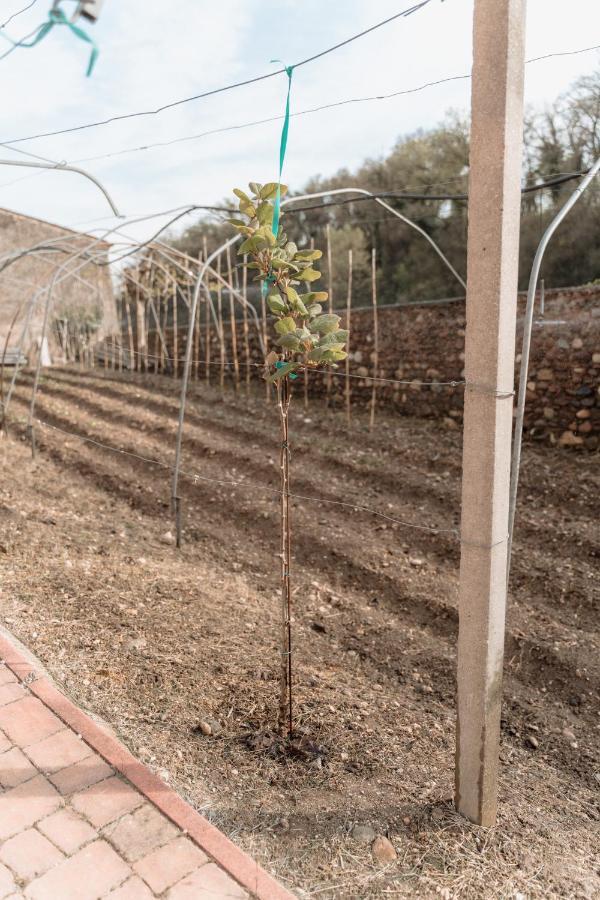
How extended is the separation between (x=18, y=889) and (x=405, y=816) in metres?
1.14

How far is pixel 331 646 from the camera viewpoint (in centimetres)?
339

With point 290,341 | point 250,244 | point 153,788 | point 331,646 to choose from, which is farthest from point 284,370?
point 331,646

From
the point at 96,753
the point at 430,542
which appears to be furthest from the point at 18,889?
the point at 430,542

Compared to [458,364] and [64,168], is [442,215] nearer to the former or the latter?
[458,364]

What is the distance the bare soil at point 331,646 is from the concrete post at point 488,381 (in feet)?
0.95

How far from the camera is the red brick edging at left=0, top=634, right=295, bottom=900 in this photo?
1750 mm

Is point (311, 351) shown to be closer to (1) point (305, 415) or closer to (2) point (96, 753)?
(2) point (96, 753)

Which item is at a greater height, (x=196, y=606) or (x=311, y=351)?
(x=311, y=351)

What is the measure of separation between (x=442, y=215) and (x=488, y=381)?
12986mm

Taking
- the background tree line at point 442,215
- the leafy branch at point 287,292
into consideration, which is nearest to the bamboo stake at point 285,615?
the leafy branch at point 287,292

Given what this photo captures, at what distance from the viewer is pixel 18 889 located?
1720mm

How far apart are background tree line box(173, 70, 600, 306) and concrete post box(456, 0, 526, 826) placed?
27.3 ft

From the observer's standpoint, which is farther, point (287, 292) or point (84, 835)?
point (287, 292)

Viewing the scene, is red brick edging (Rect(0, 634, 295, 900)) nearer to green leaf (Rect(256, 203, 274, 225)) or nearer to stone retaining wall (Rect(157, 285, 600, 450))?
green leaf (Rect(256, 203, 274, 225))
